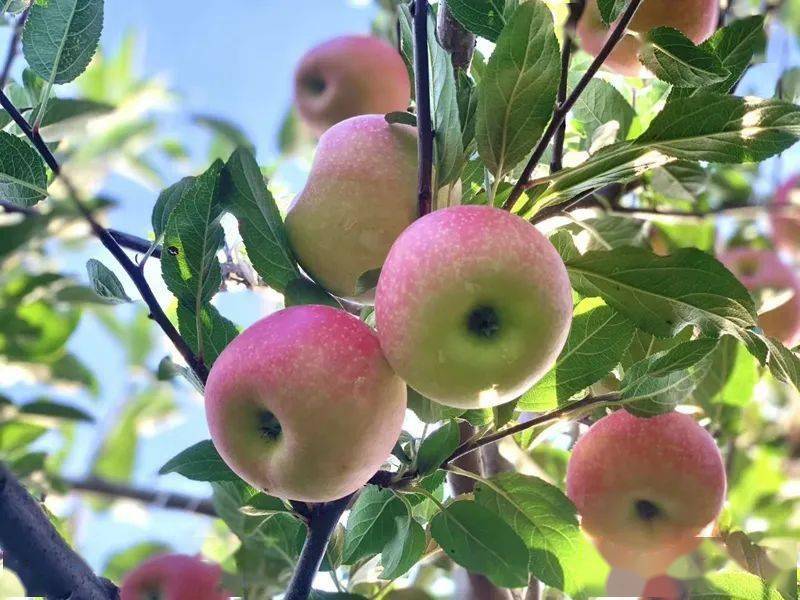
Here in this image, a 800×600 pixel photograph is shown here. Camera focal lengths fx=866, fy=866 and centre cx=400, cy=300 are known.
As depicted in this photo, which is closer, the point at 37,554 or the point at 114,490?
the point at 114,490

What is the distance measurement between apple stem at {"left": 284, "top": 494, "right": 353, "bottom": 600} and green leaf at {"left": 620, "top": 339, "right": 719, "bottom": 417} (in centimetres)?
37

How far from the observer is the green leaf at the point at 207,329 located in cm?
105

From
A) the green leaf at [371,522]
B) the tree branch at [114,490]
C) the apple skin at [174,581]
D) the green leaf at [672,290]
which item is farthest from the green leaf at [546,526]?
the tree branch at [114,490]

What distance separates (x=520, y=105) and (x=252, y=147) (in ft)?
0.98

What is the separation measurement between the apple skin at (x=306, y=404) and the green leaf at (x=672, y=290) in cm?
28

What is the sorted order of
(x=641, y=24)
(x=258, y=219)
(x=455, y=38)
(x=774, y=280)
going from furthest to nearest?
1. (x=774, y=280)
2. (x=641, y=24)
3. (x=455, y=38)
4. (x=258, y=219)

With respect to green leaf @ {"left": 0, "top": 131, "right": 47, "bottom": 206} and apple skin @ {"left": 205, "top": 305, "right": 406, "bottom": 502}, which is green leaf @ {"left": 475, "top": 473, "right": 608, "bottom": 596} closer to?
apple skin @ {"left": 205, "top": 305, "right": 406, "bottom": 502}

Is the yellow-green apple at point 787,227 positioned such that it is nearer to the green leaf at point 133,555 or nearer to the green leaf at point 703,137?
the green leaf at point 703,137

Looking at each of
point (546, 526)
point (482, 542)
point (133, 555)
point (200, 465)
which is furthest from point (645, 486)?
point (133, 555)

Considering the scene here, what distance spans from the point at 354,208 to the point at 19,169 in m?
0.42

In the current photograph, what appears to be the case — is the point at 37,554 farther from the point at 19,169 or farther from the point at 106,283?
the point at 19,169

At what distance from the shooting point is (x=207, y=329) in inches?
42.2

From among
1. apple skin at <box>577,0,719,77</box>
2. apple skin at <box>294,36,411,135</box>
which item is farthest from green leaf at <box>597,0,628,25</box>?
apple skin at <box>294,36,411,135</box>

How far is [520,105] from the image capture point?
0.93 metres
